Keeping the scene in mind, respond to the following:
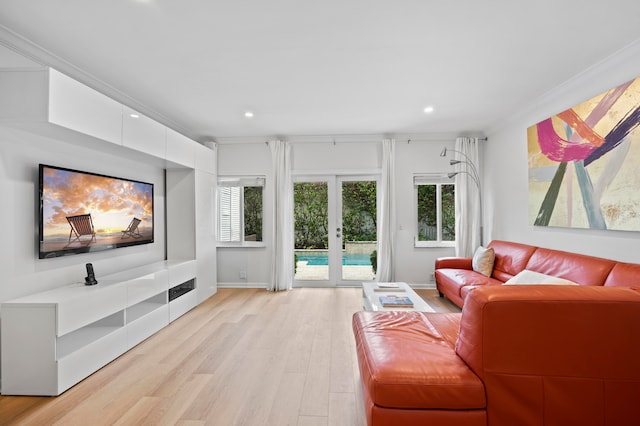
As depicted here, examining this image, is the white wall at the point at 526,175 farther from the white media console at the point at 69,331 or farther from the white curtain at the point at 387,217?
the white media console at the point at 69,331

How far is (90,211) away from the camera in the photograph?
2.93 m

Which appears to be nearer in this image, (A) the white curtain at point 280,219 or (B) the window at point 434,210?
(A) the white curtain at point 280,219

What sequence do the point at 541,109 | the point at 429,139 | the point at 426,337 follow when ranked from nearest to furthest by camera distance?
the point at 426,337 < the point at 541,109 < the point at 429,139

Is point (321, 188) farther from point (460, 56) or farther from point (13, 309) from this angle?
point (13, 309)

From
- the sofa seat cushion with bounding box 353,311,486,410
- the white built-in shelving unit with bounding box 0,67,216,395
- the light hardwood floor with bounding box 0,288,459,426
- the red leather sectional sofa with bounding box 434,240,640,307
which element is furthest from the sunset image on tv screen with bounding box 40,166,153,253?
the red leather sectional sofa with bounding box 434,240,640,307

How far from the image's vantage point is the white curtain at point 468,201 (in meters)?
4.93

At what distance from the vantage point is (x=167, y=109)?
3.91m

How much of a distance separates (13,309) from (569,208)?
4.84 m

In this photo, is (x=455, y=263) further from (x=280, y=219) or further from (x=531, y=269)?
(x=280, y=219)

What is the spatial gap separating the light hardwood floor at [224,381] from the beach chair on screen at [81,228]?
1.13 m

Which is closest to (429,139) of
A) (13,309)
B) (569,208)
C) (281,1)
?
(569,208)

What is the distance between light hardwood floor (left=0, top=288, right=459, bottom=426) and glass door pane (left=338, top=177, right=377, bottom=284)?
1716 millimetres

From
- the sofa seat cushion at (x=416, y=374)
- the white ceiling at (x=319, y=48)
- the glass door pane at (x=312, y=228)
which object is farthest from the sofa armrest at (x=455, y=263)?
the sofa seat cushion at (x=416, y=374)

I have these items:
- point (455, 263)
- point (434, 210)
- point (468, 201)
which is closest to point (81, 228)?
point (455, 263)
